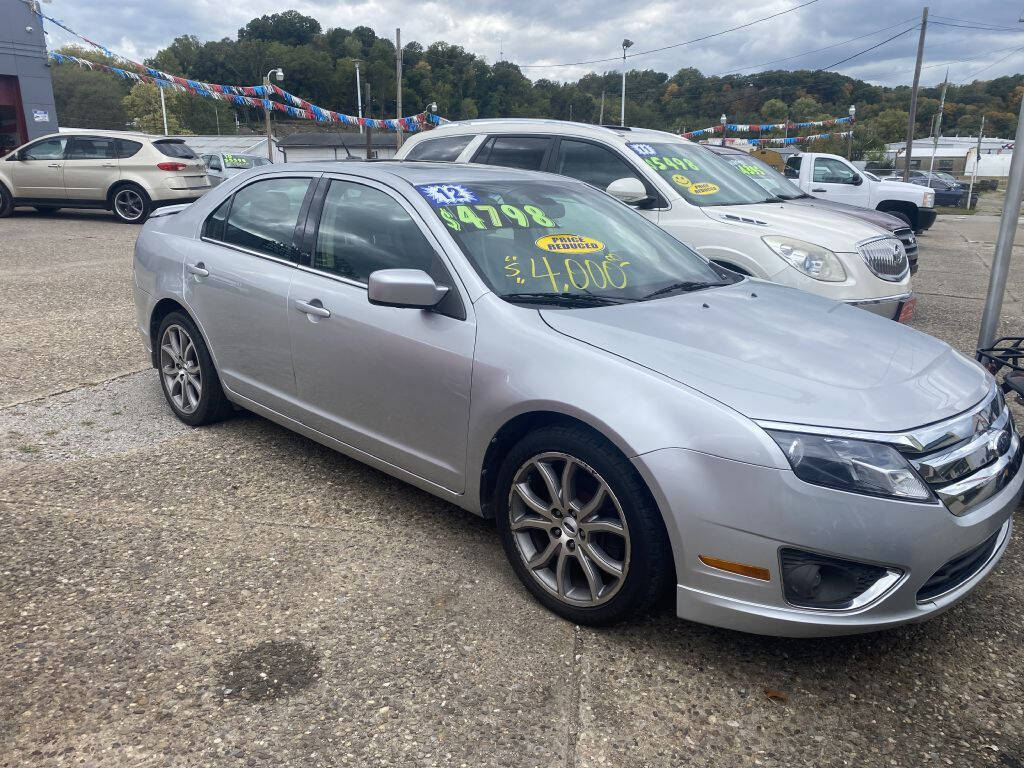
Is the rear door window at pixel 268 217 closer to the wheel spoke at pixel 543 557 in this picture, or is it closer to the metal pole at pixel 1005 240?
the wheel spoke at pixel 543 557

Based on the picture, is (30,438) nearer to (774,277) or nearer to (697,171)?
(774,277)

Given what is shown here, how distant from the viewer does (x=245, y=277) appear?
13.3 feet

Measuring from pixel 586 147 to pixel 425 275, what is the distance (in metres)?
4.06

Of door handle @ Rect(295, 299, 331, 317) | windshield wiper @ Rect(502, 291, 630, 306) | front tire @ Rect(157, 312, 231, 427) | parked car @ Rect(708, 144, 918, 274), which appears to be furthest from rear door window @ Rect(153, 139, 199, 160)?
windshield wiper @ Rect(502, 291, 630, 306)

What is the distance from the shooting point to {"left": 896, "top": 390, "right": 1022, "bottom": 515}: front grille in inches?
94.3

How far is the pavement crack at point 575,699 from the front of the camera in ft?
7.48

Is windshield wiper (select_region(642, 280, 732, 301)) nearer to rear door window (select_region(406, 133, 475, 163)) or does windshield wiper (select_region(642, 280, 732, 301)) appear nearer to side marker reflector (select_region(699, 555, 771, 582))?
side marker reflector (select_region(699, 555, 771, 582))

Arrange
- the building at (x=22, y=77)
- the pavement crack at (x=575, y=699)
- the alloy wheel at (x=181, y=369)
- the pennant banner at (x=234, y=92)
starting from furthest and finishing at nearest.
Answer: the building at (x=22, y=77) < the pennant banner at (x=234, y=92) < the alloy wheel at (x=181, y=369) < the pavement crack at (x=575, y=699)

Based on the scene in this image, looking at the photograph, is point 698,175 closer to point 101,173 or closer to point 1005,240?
point 1005,240

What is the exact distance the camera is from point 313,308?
11.9ft

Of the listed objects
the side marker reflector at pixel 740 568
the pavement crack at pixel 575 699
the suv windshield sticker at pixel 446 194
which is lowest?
the pavement crack at pixel 575 699

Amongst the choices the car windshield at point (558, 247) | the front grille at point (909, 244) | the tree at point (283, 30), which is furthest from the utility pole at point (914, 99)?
the tree at point (283, 30)

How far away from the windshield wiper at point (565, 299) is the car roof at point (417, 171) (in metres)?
0.84

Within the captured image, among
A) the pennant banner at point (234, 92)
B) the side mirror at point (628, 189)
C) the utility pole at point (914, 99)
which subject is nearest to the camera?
the side mirror at point (628, 189)
